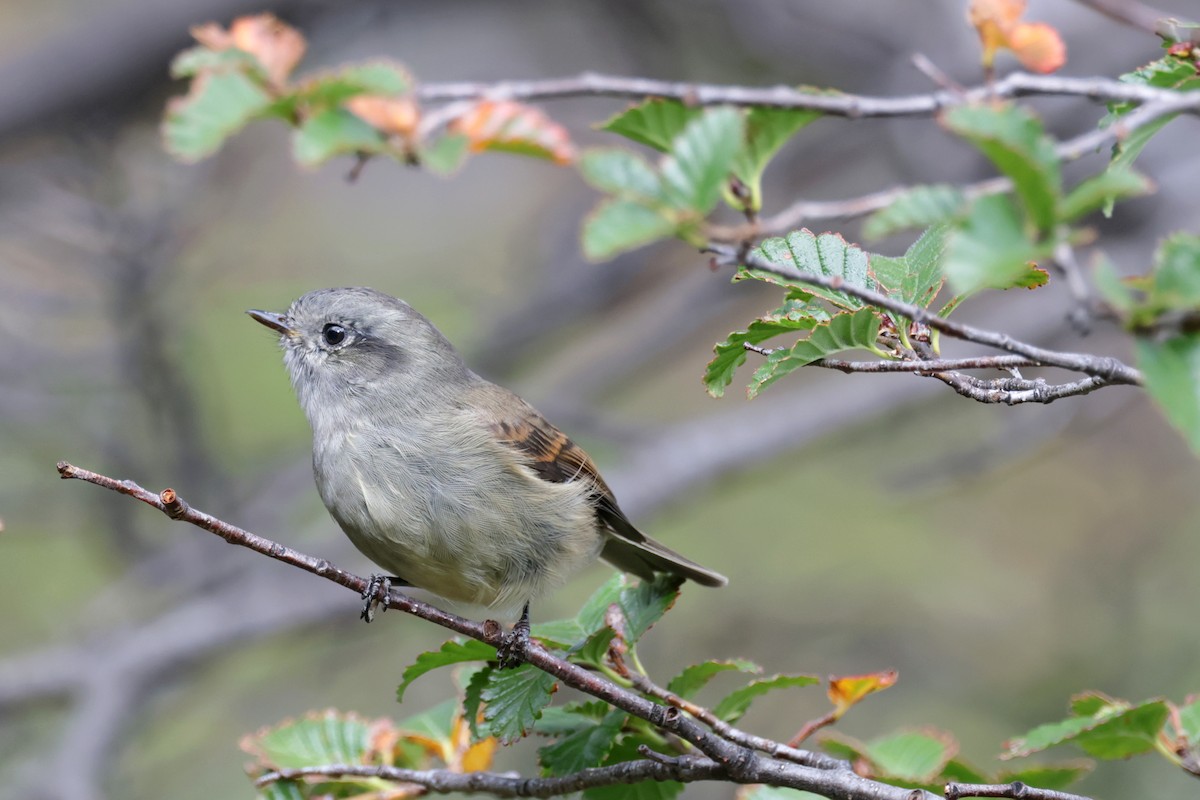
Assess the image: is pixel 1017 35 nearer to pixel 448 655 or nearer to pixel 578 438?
Result: pixel 448 655

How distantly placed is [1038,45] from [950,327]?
0.63 m

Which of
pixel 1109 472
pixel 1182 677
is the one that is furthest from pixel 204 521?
pixel 1109 472

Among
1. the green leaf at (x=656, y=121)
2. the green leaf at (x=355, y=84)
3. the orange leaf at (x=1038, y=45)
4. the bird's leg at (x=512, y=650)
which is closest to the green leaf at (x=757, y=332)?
the green leaf at (x=656, y=121)

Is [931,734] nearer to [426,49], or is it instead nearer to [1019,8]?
[1019,8]

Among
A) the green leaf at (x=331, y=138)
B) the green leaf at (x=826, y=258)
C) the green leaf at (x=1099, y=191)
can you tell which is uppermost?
the green leaf at (x=826, y=258)

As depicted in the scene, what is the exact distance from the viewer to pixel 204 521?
89.7 inches

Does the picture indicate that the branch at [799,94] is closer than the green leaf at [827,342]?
Yes

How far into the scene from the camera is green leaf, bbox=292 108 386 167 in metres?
1.77

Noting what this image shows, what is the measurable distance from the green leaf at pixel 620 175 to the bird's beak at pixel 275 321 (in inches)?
110

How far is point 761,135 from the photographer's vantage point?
77.2 inches

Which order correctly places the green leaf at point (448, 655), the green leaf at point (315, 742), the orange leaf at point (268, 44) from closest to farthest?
the orange leaf at point (268, 44)
the green leaf at point (448, 655)
the green leaf at point (315, 742)

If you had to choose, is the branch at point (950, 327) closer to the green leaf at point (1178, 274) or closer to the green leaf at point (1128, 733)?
the green leaf at point (1178, 274)

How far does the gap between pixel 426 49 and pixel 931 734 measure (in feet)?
26.7

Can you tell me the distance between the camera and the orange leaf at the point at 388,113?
1.90 metres
